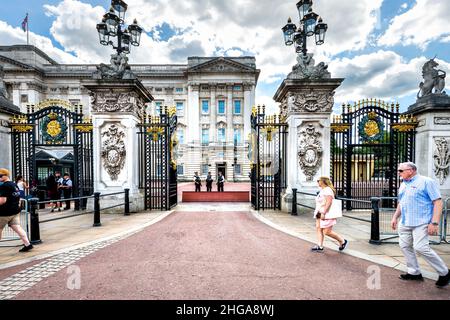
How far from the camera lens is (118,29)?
9516 mm

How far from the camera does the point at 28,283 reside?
356cm

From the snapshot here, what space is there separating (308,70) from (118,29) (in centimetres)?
795

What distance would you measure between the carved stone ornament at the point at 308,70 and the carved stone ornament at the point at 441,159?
5002 mm

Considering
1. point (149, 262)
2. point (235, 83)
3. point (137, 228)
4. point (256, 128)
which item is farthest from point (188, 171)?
point (149, 262)

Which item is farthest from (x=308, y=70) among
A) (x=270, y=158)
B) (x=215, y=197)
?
(x=215, y=197)

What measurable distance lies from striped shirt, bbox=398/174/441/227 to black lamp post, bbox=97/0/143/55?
1073 centimetres

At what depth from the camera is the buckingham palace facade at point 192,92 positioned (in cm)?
4138

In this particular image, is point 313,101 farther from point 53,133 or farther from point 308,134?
point 53,133

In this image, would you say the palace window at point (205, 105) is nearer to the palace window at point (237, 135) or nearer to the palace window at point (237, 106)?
the palace window at point (237, 106)

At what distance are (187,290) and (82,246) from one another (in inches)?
132

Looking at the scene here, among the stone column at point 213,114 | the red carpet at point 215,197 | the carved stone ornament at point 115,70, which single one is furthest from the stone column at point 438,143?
the stone column at point 213,114

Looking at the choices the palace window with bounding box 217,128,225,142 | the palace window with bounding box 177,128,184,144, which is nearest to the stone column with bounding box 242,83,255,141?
the palace window with bounding box 217,128,225,142

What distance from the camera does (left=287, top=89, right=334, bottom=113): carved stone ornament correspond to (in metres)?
9.27
